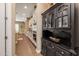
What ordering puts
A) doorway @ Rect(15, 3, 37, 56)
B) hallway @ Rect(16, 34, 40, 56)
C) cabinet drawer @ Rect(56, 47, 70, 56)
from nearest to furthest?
cabinet drawer @ Rect(56, 47, 70, 56) < hallway @ Rect(16, 34, 40, 56) < doorway @ Rect(15, 3, 37, 56)

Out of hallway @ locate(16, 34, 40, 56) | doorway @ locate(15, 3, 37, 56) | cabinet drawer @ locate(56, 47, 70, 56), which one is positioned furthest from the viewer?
doorway @ locate(15, 3, 37, 56)

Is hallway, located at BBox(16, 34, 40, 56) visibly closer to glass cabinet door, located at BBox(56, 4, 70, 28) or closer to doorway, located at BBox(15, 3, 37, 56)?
doorway, located at BBox(15, 3, 37, 56)

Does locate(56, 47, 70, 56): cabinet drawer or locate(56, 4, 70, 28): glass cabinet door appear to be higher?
locate(56, 4, 70, 28): glass cabinet door

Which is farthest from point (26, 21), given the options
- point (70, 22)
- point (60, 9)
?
point (70, 22)

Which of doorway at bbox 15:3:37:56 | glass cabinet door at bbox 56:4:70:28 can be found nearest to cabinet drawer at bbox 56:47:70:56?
glass cabinet door at bbox 56:4:70:28

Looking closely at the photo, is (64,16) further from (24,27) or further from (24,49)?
(24,27)

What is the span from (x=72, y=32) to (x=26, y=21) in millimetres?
3393

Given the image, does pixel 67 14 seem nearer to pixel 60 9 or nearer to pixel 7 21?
Result: pixel 60 9

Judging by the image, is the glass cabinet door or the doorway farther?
the doorway

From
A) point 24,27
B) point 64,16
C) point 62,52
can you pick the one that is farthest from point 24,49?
point 64,16

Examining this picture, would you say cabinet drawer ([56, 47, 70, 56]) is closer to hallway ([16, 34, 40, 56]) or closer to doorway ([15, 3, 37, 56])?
hallway ([16, 34, 40, 56])

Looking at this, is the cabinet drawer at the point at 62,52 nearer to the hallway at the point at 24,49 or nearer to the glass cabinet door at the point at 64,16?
the glass cabinet door at the point at 64,16

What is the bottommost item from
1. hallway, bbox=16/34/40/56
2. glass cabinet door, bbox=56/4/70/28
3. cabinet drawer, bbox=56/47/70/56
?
hallway, bbox=16/34/40/56

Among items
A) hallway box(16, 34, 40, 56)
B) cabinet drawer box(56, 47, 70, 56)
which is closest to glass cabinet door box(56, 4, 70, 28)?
cabinet drawer box(56, 47, 70, 56)
